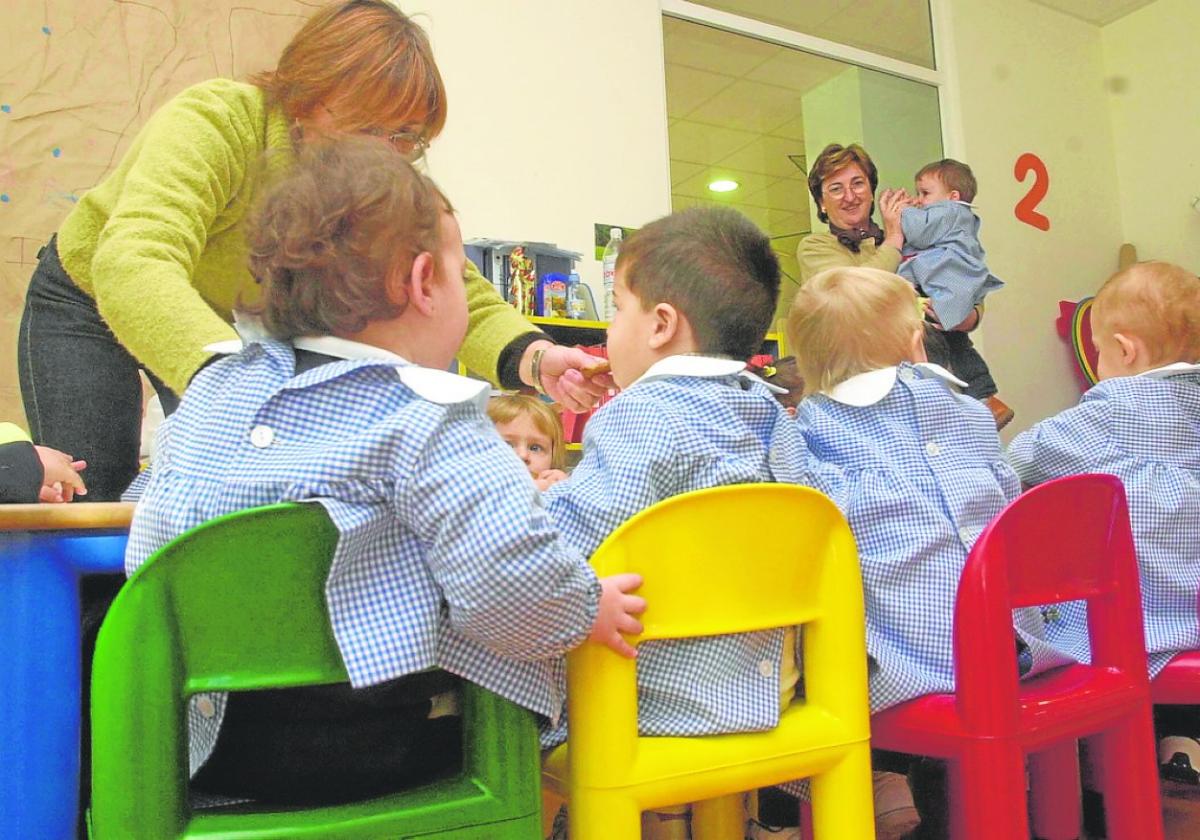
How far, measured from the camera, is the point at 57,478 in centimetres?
120

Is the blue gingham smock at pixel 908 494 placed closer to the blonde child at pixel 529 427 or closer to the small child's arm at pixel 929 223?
the blonde child at pixel 529 427

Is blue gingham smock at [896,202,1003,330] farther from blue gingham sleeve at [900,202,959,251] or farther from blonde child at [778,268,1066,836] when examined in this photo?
blonde child at [778,268,1066,836]

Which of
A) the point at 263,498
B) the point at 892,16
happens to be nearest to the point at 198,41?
the point at 263,498

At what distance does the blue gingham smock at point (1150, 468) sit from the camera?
5.37ft

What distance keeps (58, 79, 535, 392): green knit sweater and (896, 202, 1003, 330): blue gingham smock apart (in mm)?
2773

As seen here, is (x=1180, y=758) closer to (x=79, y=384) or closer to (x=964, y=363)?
(x=79, y=384)

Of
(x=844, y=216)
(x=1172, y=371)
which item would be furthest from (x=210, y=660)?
(x=844, y=216)

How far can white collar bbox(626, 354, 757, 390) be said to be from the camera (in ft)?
4.46

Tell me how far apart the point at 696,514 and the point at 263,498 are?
0.42 metres

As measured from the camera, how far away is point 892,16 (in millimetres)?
5027

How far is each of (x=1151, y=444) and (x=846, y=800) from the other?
1.01m

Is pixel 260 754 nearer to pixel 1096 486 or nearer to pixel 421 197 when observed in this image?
pixel 421 197

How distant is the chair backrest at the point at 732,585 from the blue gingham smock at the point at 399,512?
0.20 feet

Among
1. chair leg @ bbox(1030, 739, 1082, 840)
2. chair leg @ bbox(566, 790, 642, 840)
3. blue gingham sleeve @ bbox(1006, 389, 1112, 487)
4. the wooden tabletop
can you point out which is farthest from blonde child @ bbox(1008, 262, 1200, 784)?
the wooden tabletop
